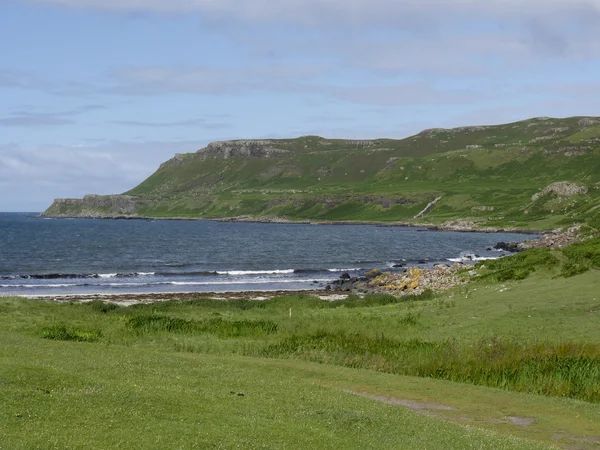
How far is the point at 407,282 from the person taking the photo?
77.8 metres

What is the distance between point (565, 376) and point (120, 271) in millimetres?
87241

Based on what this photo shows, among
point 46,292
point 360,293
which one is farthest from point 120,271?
point 360,293

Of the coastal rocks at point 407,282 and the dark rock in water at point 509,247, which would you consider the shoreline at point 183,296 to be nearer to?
the coastal rocks at point 407,282

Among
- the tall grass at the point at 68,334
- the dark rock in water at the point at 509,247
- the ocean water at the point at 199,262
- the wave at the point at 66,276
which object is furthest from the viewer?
the dark rock in water at the point at 509,247

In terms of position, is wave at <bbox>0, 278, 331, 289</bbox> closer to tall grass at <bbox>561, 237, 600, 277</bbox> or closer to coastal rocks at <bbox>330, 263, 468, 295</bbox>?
coastal rocks at <bbox>330, 263, 468, 295</bbox>

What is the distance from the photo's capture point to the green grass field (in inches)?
616

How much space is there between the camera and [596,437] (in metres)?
19.2

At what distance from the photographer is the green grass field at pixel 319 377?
51.3 ft

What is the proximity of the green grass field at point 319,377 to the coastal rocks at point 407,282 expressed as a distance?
19691 mm

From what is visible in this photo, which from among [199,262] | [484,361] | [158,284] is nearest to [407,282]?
[158,284]

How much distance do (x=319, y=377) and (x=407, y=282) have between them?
53404mm

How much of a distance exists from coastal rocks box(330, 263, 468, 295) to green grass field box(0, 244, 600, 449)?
19.7 meters

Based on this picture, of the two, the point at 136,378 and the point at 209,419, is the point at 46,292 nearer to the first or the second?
the point at 136,378

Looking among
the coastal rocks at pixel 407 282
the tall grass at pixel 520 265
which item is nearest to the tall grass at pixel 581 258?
the tall grass at pixel 520 265
